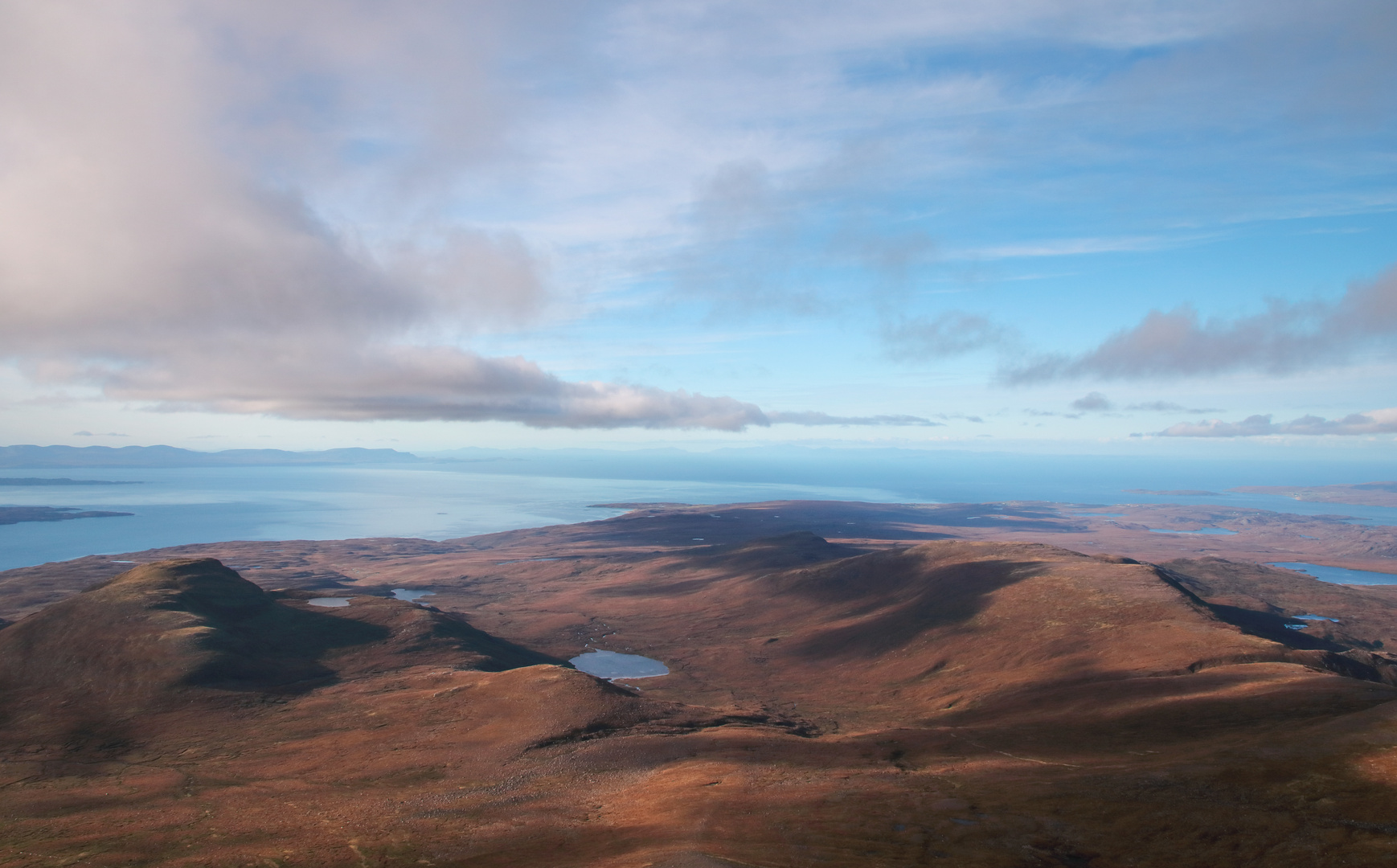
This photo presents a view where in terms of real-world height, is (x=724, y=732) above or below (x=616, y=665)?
above

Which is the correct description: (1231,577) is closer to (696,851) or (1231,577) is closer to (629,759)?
(629,759)

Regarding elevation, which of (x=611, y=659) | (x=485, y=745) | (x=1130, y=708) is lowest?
(x=611, y=659)

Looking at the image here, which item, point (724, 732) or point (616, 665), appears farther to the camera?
point (616, 665)

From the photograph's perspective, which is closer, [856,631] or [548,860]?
[548,860]

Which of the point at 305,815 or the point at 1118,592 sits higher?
the point at 1118,592

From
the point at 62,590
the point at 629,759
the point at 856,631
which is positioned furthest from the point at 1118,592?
the point at 62,590

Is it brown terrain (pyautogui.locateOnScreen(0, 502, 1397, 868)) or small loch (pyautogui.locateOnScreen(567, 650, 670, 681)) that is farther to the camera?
small loch (pyautogui.locateOnScreen(567, 650, 670, 681))
